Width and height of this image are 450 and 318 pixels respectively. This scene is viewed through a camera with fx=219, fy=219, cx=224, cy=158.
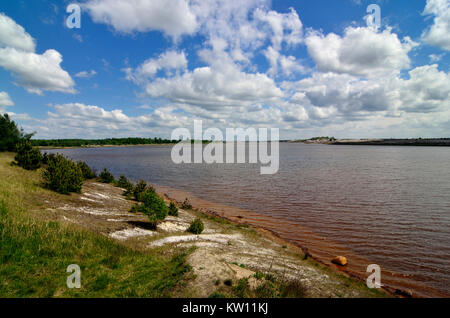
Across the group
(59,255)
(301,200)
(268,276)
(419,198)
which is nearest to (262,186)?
(301,200)

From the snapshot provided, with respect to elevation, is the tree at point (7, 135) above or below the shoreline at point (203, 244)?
above

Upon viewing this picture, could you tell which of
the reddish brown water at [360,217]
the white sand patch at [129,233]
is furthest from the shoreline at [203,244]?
the reddish brown water at [360,217]

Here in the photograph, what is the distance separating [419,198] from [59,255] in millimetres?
39221

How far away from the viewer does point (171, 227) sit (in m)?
18.8

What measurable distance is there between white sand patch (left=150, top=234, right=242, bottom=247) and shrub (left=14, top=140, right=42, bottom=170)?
2629 cm

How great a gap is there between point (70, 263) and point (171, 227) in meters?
9.83

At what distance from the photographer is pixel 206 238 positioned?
17.0 meters

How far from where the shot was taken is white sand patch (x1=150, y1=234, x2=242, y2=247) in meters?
15.1

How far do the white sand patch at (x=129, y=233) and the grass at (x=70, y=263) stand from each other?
2.38 m

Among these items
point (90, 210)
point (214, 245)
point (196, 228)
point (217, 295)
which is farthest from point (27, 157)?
point (217, 295)

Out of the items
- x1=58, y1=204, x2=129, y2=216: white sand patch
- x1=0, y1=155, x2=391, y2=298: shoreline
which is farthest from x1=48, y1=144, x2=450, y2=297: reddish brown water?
x1=58, y1=204, x2=129, y2=216: white sand patch

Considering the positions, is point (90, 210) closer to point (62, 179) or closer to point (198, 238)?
point (62, 179)

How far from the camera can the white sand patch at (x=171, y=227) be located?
18241 mm

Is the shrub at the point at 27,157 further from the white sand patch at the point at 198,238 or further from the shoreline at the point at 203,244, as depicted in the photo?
the white sand patch at the point at 198,238
